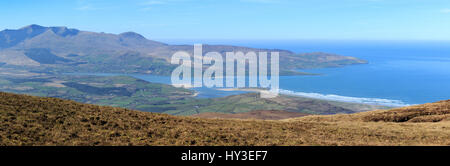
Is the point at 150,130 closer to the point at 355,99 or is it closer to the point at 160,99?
the point at 160,99

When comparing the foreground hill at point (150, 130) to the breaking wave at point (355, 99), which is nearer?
the foreground hill at point (150, 130)

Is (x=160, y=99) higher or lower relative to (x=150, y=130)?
lower

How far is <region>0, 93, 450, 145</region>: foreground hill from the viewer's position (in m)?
13.6

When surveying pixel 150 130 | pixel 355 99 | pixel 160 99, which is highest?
pixel 150 130

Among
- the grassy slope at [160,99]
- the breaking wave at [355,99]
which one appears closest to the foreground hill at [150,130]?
the grassy slope at [160,99]

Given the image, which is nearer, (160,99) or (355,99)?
(355,99)

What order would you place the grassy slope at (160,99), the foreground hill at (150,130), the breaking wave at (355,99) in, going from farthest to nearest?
1. the breaking wave at (355,99)
2. the grassy slope at (160,99)
3. the foreground hill at (150,130)

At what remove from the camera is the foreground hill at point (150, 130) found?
44.5 feet

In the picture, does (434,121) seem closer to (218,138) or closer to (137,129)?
(218,138)

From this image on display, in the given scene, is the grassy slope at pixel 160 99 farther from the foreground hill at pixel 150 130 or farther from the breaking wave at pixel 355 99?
the foreground hill at pixel 150 130

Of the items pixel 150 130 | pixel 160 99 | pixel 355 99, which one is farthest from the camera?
pixel 160 99

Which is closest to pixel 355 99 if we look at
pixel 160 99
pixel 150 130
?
pixel 160 99

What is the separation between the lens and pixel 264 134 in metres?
16.3

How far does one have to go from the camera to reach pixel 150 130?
15906 mm
